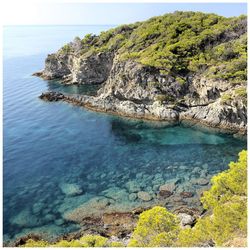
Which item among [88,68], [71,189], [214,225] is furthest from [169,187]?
[88,68]

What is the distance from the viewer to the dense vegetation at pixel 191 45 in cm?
6320

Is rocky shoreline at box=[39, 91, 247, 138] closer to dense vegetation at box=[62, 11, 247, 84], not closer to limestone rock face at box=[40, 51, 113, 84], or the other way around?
dense vegetation at box=[62, 11, 247, 84]

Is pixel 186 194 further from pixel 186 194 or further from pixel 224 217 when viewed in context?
pixel 224 217

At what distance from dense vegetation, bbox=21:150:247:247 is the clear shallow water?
13.8 meters

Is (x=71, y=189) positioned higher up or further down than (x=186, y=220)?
higher up

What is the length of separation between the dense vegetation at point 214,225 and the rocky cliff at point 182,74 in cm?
3170

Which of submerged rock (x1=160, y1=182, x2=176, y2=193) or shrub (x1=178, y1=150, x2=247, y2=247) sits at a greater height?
shrub (x1=178, y1=150, x2=247, y2=247)

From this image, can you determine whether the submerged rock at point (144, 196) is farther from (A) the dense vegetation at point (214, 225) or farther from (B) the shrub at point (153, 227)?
(B) the shrub at point (153, 227)

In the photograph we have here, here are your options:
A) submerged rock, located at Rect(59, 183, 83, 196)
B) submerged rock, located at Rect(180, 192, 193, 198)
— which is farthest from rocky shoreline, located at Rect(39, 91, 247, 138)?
submerged rock, located at Rect(59, 183, 83, 196)

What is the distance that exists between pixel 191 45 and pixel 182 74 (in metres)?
7.70

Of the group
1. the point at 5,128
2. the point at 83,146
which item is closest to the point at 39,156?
the point at 83,146

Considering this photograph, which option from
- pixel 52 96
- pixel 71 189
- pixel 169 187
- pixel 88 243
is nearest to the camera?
pixel 88 243

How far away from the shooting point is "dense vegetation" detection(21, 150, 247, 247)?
2155 cm

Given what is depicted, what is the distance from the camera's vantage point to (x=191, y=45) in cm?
7000
